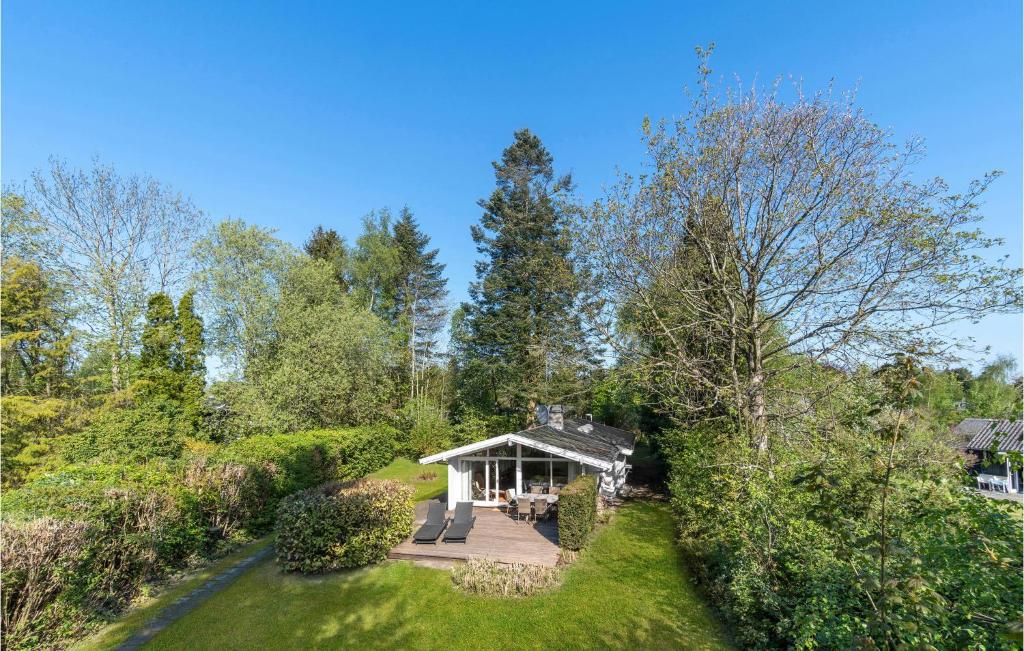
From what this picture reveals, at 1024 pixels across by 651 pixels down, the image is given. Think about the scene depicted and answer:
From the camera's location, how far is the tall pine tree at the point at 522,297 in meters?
26.0

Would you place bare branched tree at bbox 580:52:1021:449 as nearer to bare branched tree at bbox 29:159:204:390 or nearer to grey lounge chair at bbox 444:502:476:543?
grey lounge chair at bbox 444:502:476:543

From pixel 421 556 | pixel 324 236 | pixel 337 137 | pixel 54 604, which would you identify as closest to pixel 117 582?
pixel 54 604

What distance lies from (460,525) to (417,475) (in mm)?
11327

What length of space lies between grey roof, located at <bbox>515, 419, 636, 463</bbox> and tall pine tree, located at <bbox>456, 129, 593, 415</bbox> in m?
4.46

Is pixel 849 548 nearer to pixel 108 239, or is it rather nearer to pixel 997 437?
pixel 997 437

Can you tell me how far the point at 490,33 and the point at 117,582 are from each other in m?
19.0

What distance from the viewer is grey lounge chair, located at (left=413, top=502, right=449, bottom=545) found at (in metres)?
11.3

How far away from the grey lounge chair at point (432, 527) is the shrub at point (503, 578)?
60.2 inches

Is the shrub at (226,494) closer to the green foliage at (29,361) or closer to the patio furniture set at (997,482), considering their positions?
the green foliage at (29,361)

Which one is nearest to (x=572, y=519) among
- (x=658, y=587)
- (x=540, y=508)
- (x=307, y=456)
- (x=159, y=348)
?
(x=658, y=587)

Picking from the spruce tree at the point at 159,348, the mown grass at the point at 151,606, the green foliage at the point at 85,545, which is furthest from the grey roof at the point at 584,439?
the spruce tree at the point at 159,348

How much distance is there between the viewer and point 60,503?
805 cm

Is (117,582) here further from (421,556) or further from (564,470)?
(564,470)

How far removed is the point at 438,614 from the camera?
825 centimetres
